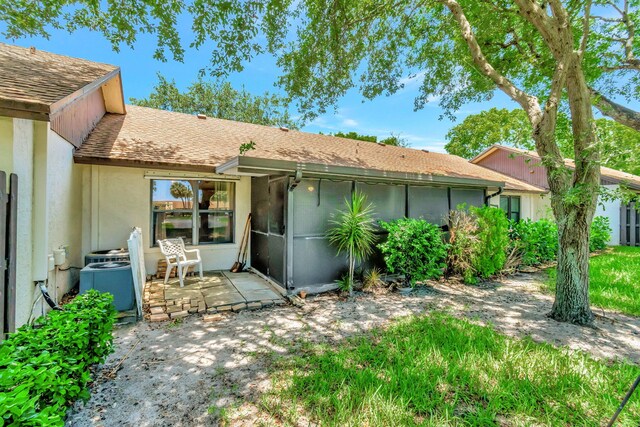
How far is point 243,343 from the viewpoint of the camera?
142 inches

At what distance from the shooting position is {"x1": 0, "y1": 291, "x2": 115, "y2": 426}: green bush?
1280mm

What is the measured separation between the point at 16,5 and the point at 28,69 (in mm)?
A: 2684

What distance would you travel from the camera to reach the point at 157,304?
468cm

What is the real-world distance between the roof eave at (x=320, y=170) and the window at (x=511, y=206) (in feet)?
20.8

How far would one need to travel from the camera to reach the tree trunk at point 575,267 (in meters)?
4.21

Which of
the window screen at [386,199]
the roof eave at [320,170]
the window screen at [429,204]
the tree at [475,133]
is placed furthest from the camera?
the tree at [475,133]

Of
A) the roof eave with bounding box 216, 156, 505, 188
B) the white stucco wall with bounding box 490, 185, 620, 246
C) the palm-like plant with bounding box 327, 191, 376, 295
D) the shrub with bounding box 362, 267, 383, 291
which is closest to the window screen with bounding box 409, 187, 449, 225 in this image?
the roof eave with bounding box 216, 156, 505, 188

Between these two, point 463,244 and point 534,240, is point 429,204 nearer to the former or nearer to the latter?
point 463,244

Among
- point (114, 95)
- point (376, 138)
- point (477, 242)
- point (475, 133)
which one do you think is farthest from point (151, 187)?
point (475, 133)

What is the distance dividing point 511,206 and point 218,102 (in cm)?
1939

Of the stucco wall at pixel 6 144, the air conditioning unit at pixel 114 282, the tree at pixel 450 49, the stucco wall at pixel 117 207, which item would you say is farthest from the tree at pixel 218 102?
the stucco wall at pixel 6 144

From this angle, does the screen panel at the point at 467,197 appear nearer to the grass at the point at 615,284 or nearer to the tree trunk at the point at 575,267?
the grass at the point at 615,284

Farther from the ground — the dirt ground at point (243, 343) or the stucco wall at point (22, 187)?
the stucco wall at point (22, 187)

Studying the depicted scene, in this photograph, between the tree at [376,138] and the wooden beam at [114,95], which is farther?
the tree at [376,138]
